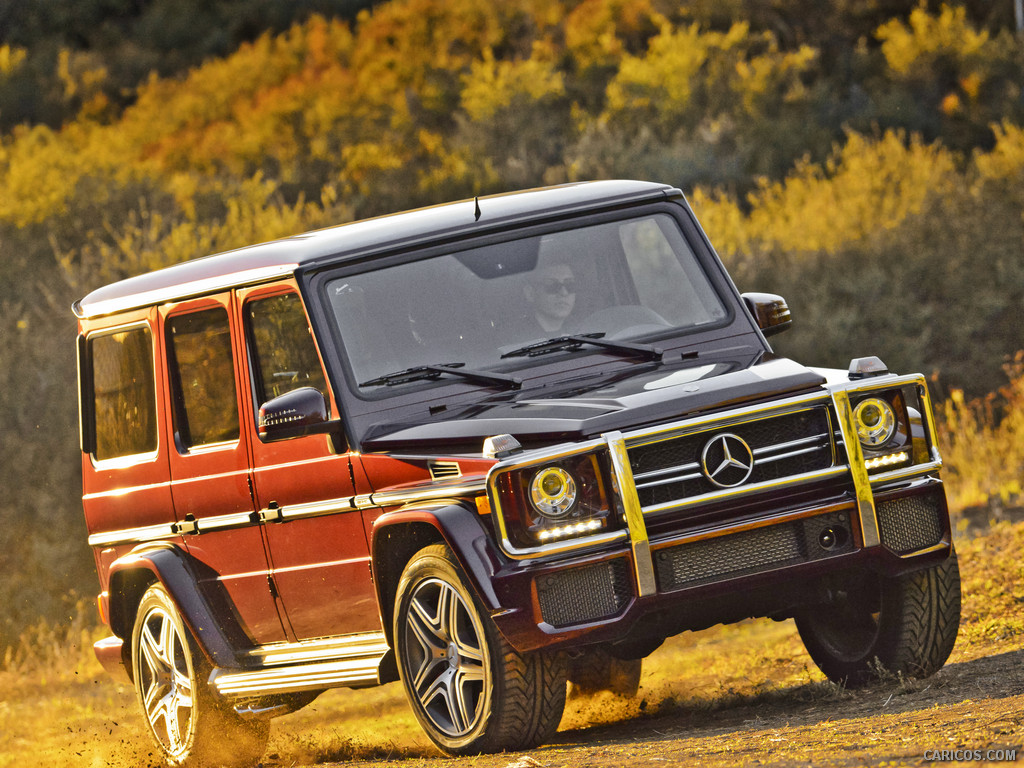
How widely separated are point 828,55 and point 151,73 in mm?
14985

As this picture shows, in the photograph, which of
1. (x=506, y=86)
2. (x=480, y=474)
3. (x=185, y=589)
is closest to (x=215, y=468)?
(x=185, y=589)

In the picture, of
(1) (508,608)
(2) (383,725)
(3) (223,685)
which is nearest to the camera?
(1) (508,608)

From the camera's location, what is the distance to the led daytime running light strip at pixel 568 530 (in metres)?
5.58

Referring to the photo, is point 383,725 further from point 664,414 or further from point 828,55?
point 828,55

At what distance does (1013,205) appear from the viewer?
62.5ft

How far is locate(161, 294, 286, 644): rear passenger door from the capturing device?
7.21 metres

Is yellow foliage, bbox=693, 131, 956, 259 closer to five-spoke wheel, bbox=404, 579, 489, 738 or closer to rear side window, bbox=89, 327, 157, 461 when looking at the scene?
rear side window, bbox=89, 327, 157, 461

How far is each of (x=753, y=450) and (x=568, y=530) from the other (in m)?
0.77

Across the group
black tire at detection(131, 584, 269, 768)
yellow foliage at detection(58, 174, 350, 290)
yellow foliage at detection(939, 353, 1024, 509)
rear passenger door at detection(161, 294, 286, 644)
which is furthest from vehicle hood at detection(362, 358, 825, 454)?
yellow foliage at detection(58, 174, 350, 290)

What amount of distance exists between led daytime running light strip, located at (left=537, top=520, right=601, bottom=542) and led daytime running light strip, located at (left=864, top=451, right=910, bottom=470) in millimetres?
1090

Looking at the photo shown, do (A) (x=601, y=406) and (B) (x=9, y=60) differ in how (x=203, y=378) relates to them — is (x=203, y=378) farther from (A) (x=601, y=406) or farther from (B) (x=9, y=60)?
(B) (x=9, y=60)

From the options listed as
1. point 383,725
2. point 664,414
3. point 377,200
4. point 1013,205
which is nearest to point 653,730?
point 664,414

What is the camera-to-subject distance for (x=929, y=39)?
28969mm

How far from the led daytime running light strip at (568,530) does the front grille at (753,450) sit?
0.20 m
